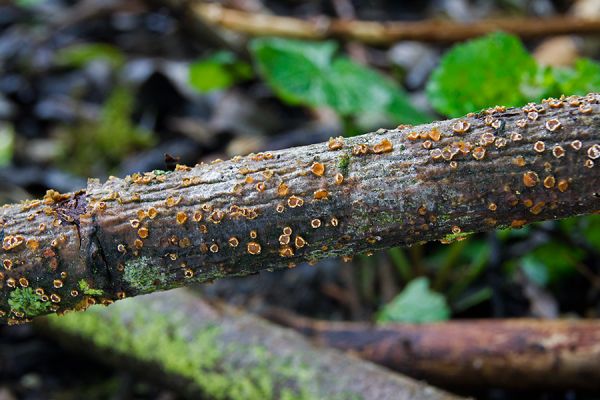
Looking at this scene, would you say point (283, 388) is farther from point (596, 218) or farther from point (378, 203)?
point (596, 218)

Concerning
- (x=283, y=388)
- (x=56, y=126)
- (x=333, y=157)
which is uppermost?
(x=56, y=126)

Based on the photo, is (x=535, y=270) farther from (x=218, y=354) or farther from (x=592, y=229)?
(x=218, y=354)

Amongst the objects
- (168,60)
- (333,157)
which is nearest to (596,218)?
(333,157)

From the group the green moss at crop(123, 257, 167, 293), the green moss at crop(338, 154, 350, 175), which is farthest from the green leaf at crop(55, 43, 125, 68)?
the green moss at crop(338, 154, 350, 175)

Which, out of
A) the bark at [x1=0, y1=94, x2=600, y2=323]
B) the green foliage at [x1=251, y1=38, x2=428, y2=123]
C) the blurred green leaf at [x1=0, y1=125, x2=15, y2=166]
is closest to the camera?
the bark at [x1=0, y1=94, x2=600, y2=323]

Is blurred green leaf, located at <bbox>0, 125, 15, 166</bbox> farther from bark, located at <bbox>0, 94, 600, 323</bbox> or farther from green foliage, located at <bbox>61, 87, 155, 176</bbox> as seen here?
bark, located at <bbox>0, 94, 600, 323</bbox>

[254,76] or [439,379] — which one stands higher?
[254,76]

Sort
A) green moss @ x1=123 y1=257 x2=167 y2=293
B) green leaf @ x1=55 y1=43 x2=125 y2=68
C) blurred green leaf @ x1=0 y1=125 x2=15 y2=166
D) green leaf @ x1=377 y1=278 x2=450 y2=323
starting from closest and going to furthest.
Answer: green moss @ x1=123 y1=257 x2=167 y2=293 < green leaf @ x1=377 y1=278 x2=450 y2=323 < blurred green leaf @ x1=0 y1=125 x2=15 y2=166 < green leaf @ x1=55 y1=43 x2=125 y2=68
